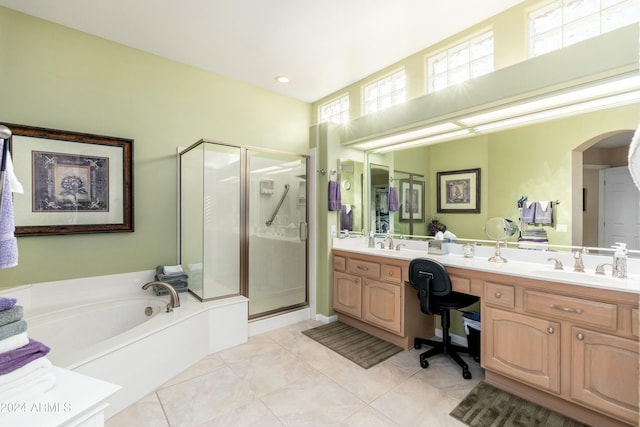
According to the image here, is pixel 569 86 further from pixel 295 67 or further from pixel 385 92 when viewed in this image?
pixel 295 67

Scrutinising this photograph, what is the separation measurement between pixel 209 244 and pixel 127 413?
58.4 inches

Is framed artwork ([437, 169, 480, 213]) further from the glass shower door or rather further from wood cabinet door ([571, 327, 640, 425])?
the glass shower door

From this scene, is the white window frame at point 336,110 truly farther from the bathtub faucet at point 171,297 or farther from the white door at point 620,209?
the bathtub faucet at point 171,297

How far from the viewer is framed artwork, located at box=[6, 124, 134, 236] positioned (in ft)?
7.69

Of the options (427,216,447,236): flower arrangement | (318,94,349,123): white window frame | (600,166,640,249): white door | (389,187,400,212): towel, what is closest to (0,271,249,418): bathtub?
(389,187,400,212): towel

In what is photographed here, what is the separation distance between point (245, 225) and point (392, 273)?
1651 mm

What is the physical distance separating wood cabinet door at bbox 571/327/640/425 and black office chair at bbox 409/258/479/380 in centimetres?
69

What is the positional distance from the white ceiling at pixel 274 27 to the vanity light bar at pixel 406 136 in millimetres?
821

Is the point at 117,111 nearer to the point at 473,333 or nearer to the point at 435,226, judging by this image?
the point at 435,226

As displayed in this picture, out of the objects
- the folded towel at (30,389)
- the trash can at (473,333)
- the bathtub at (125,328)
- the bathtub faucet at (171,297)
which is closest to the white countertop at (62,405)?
the folded towel at (30,389)

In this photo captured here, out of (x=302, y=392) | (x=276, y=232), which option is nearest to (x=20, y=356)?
(x=302, y=392)

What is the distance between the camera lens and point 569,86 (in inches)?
74.0

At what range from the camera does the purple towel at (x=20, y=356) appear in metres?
0.81

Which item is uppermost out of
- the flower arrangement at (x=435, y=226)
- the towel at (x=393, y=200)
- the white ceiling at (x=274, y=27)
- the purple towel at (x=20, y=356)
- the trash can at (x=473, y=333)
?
the white ceiling at (x=274, y=27)
